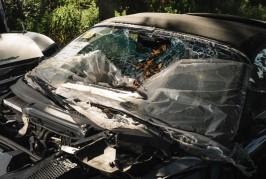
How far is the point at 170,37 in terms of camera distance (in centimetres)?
336

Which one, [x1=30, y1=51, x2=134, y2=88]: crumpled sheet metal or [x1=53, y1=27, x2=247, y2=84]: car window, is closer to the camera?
[x1=53, y1=27, x2=247, y2=84]: car window

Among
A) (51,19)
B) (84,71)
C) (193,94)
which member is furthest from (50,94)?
(51,19)

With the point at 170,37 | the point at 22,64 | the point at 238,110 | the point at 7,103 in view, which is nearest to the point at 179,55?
the point at 170,37

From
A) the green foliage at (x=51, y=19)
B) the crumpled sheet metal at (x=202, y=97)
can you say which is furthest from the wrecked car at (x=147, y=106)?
the green foliage at (x=51, y=19)

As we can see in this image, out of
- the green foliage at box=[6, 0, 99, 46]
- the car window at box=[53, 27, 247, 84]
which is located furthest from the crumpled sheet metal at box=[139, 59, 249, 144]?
the green foliage at box=[6, 0, 99, 46]

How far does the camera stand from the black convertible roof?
310cm

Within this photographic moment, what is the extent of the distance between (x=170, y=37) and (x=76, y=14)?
825 cm

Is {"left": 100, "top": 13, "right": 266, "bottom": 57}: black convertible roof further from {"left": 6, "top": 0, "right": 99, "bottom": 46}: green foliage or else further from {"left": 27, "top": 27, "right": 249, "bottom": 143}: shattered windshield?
{"left": 6, "top": 0, "right": 99, "bottom": 46}: green foliage

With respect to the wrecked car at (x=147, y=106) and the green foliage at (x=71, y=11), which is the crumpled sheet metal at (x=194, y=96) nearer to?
the wrecked car at (x=147, y=106)

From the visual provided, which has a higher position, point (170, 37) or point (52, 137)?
point (170, 37)

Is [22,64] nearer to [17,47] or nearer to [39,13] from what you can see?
[17,47]

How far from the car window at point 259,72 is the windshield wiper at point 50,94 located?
1.43 metres

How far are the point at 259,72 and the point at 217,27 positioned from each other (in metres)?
0.53

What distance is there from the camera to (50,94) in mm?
3295
